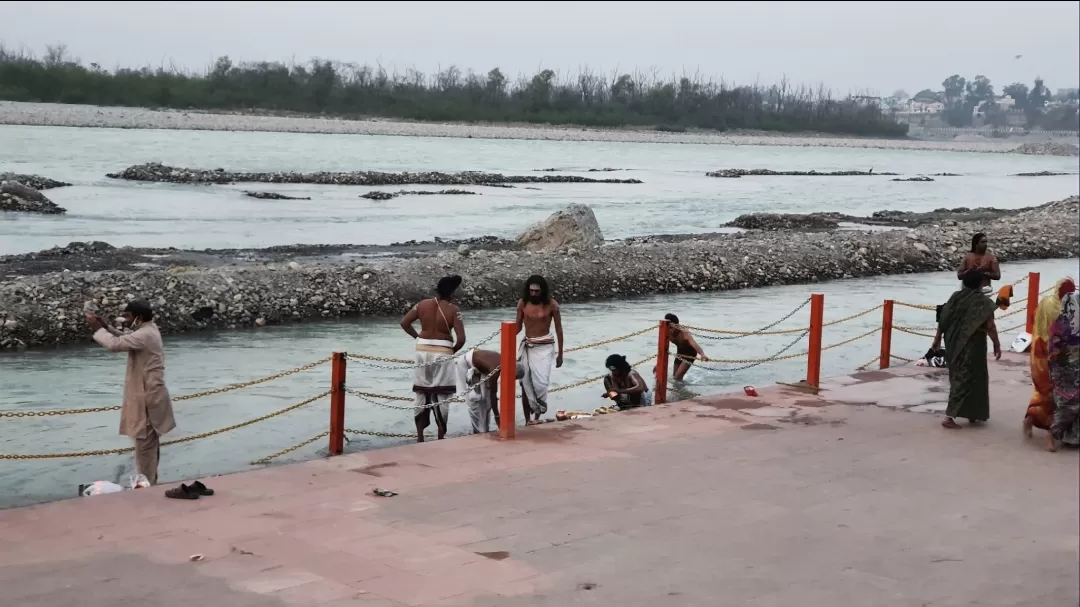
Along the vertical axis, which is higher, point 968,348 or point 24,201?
point 968,348

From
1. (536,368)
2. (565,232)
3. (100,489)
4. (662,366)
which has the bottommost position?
(100,489)

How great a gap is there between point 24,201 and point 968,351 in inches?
1181

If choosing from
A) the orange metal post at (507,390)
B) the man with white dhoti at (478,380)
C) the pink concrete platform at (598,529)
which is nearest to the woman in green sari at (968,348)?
the pink concrete platform at (598,529)

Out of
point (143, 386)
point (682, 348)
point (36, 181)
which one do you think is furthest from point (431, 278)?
point (36, 181)

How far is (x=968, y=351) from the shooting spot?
10.3 meters

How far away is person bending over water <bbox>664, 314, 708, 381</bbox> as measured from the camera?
42.1ft

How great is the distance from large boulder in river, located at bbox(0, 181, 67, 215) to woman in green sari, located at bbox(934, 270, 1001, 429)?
28997 mm

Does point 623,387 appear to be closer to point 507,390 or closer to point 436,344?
point 436,344

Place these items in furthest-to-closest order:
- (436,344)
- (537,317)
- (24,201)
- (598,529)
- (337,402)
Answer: (24,201), (537,317), (436,344), (337,402), (598,529)

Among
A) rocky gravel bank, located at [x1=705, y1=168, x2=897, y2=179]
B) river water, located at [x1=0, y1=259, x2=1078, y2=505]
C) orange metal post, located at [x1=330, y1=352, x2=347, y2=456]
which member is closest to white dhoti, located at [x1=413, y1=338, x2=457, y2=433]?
orange metal post, located at [x1=330, y1=352, x2=347, y2=456]

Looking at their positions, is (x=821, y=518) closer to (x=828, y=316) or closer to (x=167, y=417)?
(x=167, y=417)

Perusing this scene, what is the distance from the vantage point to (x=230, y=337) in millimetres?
18562

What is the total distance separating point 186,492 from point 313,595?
2.17m

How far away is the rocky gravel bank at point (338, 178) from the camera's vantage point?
4919 cm
